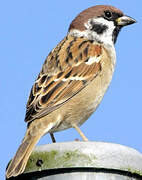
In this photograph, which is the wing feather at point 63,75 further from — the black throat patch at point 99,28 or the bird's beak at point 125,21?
the bird's beak at point 125,21

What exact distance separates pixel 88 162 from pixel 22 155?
1.14m

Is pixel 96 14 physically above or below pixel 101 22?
above

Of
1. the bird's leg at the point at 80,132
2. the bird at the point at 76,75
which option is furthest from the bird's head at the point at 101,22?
the bird's leg at the point at 80,132

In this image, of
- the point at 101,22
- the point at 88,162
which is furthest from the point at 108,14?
the point at 88,162

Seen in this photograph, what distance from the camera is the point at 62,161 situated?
388 cm

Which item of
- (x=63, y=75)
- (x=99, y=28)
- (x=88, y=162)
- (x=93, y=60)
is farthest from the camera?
(x=99, y=28)

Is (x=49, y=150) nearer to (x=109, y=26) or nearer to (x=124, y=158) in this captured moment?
(x=124, y=158)

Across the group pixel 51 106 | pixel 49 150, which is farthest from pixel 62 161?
pixel 51 106

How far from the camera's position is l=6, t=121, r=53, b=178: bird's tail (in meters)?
4.26

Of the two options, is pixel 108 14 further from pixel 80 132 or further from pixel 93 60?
pixel 80 132

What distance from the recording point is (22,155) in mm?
Result: 4797

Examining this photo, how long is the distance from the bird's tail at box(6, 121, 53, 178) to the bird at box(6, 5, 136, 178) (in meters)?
0.01

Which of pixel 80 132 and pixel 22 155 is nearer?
pixel 22 155

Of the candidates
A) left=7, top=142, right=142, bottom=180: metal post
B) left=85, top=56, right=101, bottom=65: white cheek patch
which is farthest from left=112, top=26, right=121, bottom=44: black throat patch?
left=7, top=142, right=142, bottom=180: metal post
